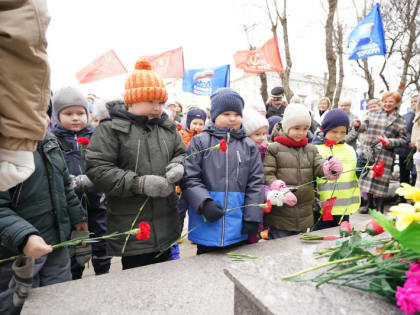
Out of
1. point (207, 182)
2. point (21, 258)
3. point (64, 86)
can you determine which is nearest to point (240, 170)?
point (207, 182)

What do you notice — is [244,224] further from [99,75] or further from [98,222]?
[99,75]

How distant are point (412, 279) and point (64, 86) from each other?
8.72ft

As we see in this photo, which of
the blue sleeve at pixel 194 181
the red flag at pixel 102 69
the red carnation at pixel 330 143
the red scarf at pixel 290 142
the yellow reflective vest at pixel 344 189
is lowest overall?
the yellow reflective vest at pixel 344 189

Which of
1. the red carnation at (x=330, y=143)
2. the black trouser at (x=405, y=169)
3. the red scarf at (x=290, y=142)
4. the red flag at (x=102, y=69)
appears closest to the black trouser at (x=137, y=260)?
the red scarf at (x=290, y=142)

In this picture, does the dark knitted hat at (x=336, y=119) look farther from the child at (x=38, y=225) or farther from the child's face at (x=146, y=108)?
the child at (x=38, y=225)

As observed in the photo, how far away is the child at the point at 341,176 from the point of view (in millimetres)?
2975

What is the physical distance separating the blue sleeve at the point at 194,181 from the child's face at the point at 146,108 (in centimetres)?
40

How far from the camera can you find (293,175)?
263 centimetres

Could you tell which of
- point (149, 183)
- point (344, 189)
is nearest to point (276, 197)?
point (149, 183)

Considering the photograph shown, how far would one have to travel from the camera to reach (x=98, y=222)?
273cm

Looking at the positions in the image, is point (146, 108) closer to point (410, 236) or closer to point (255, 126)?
point (255, 126)

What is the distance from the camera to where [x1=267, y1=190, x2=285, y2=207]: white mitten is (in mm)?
2156

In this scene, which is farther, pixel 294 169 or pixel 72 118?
pixel 294 169

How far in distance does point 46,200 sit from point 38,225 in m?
0.15
